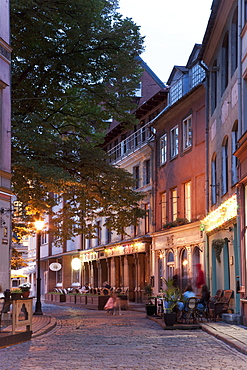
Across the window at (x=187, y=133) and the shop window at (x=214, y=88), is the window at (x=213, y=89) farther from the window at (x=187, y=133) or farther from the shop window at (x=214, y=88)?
the window at (x=187, y=133)

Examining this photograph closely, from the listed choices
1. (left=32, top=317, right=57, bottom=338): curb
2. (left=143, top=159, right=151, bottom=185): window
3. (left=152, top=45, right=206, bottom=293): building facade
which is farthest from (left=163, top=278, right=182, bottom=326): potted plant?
(left=143, top=159, right=151, bottom=185): window

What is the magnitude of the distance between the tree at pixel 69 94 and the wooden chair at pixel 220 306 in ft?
18.9

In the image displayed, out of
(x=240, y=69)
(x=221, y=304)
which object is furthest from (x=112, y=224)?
(x=240, y=69)

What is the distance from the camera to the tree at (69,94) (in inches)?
910

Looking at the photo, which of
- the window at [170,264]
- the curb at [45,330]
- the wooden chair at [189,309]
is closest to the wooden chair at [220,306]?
the wooden chair at [189,309]

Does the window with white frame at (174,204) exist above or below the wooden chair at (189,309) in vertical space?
above

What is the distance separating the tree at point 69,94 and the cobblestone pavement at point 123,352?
681cm

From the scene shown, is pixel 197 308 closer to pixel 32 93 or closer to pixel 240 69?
pixel 240 69

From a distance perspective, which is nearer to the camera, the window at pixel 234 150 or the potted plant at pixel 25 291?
A: the window at pixel 234 150

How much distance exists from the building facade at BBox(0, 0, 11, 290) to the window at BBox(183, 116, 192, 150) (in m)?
14.8

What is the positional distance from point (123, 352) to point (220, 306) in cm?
934

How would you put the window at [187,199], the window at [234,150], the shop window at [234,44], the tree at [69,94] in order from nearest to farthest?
1. the shop window at [234,44]
2. the window at [234,150]
3. the tree at [69,94]
4. the window at [187,199]

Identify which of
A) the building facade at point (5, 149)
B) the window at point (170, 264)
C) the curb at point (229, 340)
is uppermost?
the building facade at point (5, 149)

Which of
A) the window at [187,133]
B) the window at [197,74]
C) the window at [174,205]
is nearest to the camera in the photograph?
the window at [197,74]
